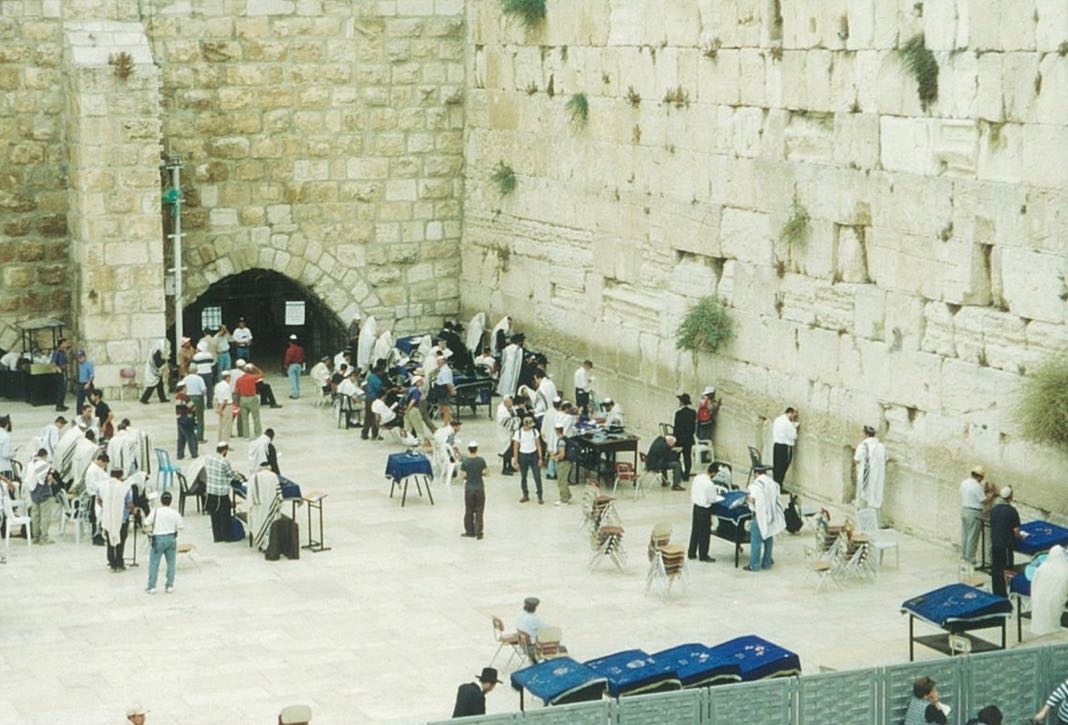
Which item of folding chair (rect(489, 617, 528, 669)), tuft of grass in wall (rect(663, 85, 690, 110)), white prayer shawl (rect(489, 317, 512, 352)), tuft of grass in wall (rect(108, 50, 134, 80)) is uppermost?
tuft of grass in wall (rect(108, 50, 134, 80))

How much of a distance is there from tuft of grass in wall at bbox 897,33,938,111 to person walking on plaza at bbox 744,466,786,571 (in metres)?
4.16

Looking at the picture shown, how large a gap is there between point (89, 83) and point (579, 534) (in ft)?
33.4

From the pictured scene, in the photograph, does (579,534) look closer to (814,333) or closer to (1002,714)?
(814,333)

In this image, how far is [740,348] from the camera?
23.9 meters

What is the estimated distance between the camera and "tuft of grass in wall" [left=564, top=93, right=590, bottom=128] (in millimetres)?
26922

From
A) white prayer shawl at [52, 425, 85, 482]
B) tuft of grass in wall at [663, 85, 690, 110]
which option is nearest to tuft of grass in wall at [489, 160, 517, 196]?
tuft of grass in wall at [663, 85, 690, 110]

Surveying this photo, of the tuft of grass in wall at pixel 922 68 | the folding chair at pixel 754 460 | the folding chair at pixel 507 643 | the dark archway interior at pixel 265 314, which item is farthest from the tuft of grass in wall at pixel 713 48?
the dark archway interior at pixel 265 314

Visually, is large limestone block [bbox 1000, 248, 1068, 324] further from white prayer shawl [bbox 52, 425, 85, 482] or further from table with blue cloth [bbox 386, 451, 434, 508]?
white prayer shawl [bbox 52, 425, 85, 482]

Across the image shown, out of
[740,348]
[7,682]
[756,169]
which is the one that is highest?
[756,169]

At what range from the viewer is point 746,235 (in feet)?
77.5

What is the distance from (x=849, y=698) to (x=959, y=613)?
2.13m

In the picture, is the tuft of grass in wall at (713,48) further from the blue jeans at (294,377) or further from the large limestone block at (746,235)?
the blue jeans at (294,377)

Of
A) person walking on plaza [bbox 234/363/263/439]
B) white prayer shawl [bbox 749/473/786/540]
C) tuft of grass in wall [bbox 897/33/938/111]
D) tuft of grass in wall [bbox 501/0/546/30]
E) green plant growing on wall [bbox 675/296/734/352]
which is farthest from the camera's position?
tuft of grass in wall [bbox 501/0/546/30]

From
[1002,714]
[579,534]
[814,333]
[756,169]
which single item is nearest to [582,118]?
[756,169]
